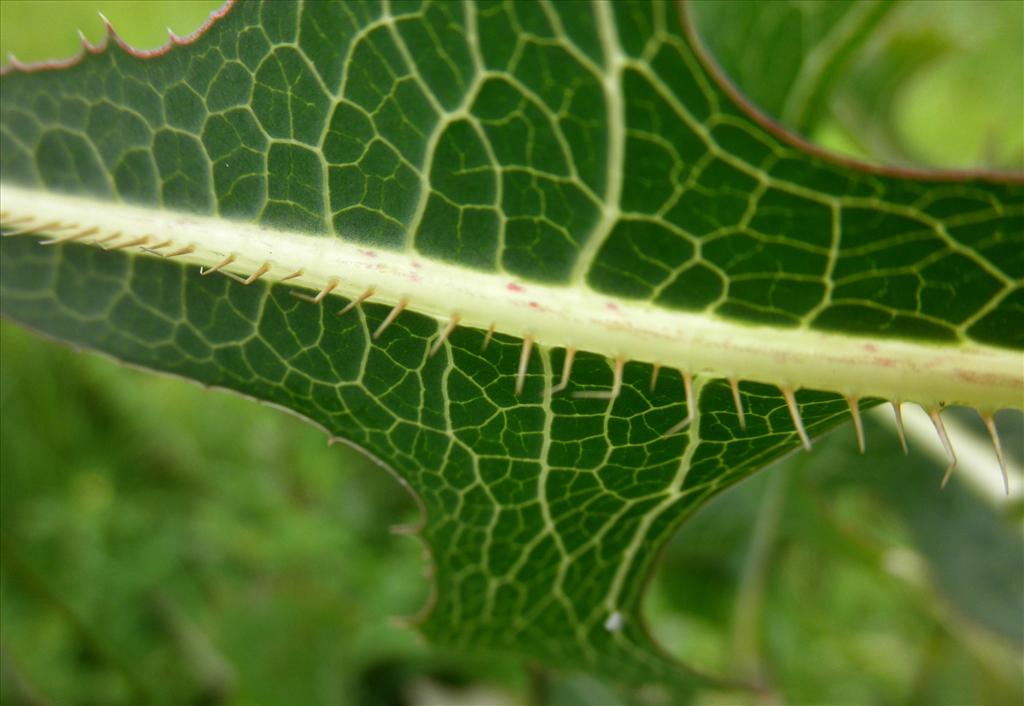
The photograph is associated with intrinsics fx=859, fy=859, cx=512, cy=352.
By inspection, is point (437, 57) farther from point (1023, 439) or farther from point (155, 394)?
point (155, 394)

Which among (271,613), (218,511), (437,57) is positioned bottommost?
(271,613)

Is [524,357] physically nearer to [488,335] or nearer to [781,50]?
[488,335]

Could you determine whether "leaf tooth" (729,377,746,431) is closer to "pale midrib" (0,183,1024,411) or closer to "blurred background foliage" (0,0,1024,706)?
"pale midrib" (0,183,1024,411)

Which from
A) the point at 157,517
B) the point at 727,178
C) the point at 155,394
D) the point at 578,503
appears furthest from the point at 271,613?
the point at 727,178

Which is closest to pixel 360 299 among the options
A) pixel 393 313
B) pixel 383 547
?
pixel 393 313

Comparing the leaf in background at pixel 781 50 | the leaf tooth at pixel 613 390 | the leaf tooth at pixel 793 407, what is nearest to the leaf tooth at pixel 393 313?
the leaf tooth at pixel 613 390
